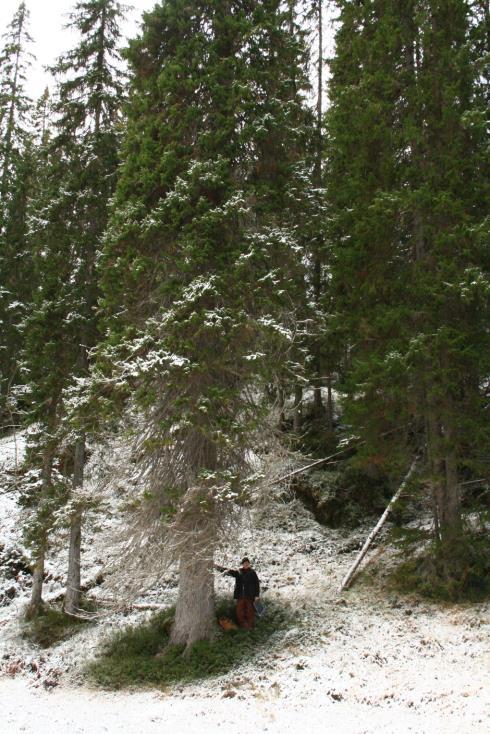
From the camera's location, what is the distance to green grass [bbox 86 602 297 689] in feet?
32.5

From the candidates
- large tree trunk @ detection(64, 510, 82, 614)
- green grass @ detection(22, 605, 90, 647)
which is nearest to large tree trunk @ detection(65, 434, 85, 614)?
large tree trunk @ detection(64, 510, 82, 614)

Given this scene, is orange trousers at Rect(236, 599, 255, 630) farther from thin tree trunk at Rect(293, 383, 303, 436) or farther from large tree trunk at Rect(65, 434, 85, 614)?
thin tree trunk at Rect(293, 383, 303, 436)

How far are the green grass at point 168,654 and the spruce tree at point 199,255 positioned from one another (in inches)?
18.0

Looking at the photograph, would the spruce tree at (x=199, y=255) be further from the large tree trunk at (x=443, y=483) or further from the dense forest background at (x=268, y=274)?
the large tree trunk at (x=443, y=483)

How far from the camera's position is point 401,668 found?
843 cm

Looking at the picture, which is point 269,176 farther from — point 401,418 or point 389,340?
point 401,418

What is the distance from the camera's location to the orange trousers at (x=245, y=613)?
11016mm

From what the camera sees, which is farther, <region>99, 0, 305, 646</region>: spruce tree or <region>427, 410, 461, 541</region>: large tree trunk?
<region>427, 410, 461, 541</region>: large tree trunk

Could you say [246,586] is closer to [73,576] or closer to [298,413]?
[73,576]

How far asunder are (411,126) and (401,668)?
10033 millimetres

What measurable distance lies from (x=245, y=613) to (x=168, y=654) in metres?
1.64

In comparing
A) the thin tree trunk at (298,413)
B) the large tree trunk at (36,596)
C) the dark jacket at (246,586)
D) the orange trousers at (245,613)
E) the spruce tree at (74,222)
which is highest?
the spruce tree at (74,222)

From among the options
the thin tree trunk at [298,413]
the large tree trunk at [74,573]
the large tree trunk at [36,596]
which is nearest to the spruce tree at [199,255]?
the large tree trunk at [74,573]

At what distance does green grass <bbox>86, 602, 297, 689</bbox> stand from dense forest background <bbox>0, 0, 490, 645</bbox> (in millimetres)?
523
